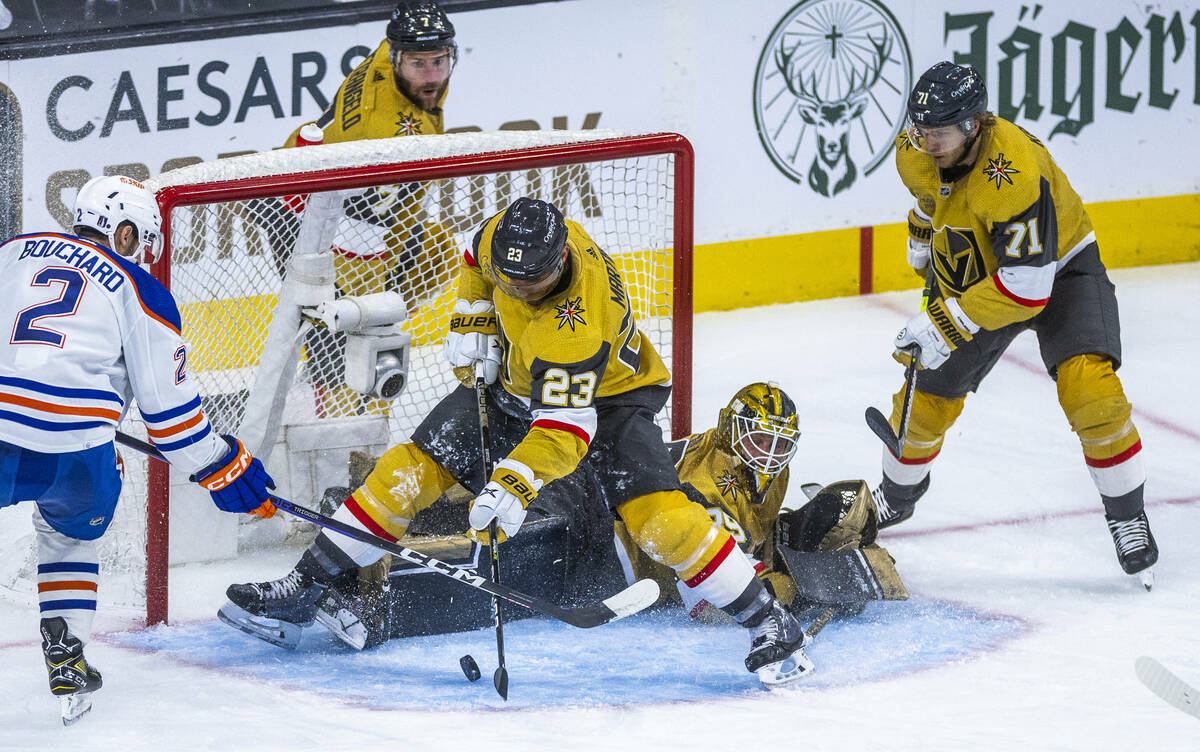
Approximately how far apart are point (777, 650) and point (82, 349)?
153 cm

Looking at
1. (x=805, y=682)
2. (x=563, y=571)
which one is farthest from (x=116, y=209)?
(x=805, y=682)

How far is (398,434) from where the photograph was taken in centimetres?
457

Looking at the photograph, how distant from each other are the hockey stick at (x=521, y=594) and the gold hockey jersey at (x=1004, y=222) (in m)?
1.06

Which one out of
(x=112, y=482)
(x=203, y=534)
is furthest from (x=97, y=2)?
(x=112, y=482)

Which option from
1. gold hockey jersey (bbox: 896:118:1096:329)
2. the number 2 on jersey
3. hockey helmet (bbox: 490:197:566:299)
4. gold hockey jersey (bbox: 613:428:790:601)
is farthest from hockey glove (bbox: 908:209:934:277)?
the number 2 on jersey

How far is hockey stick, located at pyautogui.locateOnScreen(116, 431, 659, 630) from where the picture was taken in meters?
3.54

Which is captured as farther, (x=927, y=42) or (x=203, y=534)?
(x=927, y=42)

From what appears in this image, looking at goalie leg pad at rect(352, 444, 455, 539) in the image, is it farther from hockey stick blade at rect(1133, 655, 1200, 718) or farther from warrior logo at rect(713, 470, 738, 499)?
hockey stick blade at rect(1133, 655, 1200, 718)

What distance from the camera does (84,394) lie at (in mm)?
3188

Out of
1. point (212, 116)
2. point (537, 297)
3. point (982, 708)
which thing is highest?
point (212, 116)

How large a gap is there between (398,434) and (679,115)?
73.9 inches

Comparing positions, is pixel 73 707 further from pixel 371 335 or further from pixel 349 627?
pixel 371 335

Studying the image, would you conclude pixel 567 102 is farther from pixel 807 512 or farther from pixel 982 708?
pixel 982 708

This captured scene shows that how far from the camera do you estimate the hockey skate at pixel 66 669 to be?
10.9 ft
